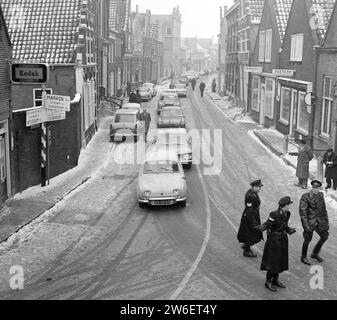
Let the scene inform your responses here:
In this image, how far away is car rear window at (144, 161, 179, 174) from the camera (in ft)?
55.2

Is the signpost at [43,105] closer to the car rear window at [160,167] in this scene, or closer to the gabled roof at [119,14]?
the car rear window at [160,167]

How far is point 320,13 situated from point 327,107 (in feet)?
18.2

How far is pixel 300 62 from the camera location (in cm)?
2694

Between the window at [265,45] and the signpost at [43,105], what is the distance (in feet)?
64.4

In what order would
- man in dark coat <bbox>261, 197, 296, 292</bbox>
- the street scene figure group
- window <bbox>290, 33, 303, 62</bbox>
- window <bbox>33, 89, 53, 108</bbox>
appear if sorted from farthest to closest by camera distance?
1. window <bbox>290, 33, 303, 62</bbox>
2. window <bbox>33, 89, 53, 108</bbox>
3. the street scene figure group
4. man in dark coat <bbox>261, 197, 296, 292</bbox>

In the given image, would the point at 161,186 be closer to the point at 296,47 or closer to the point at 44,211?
the point at 44,211

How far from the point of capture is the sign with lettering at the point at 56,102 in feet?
58.5

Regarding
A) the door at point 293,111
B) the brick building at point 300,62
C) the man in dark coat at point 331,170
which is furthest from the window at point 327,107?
the man in dark coat at point 331,170

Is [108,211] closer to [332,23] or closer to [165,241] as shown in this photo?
[165,241]

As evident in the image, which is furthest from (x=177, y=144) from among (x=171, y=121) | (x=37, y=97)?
(x=171, y=121)

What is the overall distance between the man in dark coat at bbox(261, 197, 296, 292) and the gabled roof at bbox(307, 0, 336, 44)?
653 inches

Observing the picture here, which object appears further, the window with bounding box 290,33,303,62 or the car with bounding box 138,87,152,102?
the car with bounding box 138,87,152,102

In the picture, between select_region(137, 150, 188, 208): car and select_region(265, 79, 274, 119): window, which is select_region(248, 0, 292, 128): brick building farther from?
select_region(137, 150, 188, 208): car

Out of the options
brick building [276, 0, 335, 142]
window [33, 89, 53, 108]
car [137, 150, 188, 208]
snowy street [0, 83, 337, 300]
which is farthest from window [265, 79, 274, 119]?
car [137, 150, 188, 208]
